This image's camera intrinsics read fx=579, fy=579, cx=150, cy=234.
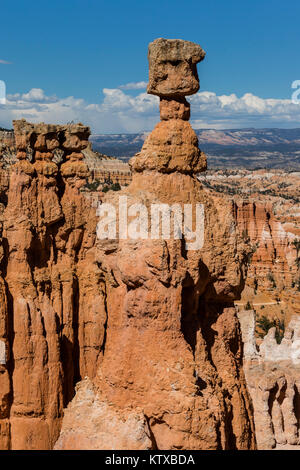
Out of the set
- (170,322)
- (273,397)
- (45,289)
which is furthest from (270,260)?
(170,322)

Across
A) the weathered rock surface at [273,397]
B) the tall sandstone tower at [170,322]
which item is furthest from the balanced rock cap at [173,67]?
the weathered rock surface at [273,397]

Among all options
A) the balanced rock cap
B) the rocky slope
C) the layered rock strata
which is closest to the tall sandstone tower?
the balanced rock cap

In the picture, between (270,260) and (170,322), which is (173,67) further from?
(270,260)

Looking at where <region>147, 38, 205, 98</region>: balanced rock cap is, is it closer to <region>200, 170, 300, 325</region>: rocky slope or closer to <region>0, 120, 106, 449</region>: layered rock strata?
<region>0, 120, 106, 449</region>: layered rock strata

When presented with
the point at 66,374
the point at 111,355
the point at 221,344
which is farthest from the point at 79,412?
the point at 66,374

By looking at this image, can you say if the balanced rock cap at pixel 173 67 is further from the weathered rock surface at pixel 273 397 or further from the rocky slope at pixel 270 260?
the rocky slope at pixel 270 260
